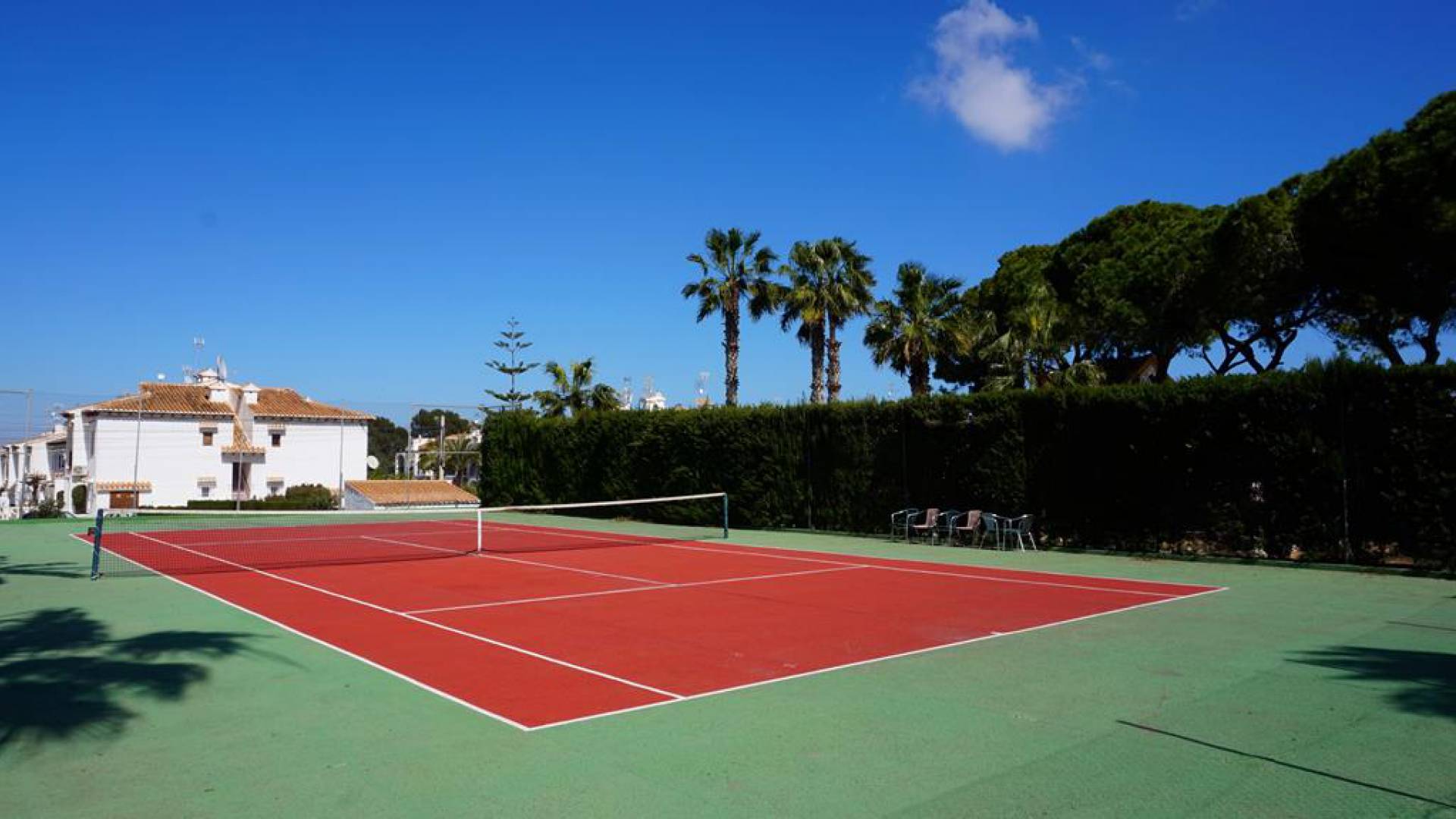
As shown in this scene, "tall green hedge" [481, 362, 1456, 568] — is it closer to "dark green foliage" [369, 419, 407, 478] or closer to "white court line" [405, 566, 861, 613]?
"white court line" [405, 566, 861, 613]

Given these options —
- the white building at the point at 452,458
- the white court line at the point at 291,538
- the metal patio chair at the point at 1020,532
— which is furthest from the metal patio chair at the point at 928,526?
the white building at the point at 452,458

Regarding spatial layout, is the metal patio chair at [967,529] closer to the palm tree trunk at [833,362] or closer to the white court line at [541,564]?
the white court line at [541,564]

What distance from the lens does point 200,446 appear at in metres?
52.8

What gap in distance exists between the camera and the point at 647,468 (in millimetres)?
29094

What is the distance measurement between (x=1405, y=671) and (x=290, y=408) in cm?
5914

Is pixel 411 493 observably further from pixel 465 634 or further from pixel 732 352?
pixel 465 634

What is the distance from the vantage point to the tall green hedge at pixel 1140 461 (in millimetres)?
14867

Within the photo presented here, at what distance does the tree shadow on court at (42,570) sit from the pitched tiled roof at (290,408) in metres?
39.3

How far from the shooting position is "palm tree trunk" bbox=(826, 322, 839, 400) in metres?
36.5

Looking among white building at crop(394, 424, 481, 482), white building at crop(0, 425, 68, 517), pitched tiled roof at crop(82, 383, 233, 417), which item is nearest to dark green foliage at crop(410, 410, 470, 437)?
white building at crop(394, 424, 481, 482)

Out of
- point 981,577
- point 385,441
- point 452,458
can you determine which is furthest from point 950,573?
point 385,441

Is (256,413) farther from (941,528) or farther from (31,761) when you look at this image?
(31,761)

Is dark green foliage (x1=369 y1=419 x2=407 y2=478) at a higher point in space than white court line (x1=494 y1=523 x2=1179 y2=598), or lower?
higher

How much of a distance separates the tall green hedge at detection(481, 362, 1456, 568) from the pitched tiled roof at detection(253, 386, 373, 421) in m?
36.2
